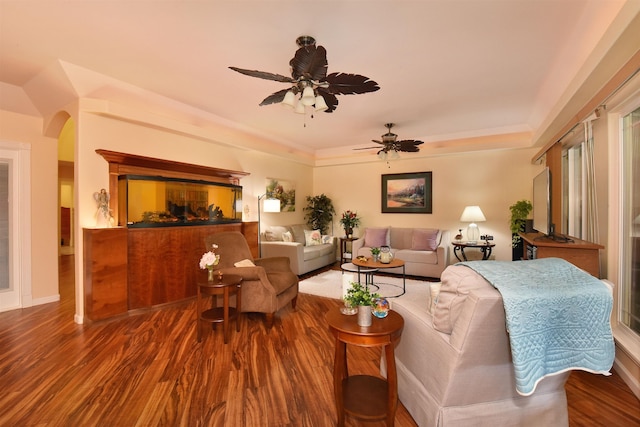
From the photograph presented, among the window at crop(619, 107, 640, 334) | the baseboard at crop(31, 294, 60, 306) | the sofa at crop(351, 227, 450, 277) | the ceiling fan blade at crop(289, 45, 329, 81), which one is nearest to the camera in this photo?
the ceiling fan blade at crop(289, 45, 329, 81)

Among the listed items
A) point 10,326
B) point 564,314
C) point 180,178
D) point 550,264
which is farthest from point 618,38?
point 10,326

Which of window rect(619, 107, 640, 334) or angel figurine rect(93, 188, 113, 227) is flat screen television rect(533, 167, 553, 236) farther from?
angel figurine rect(93, 188, 113, 227)

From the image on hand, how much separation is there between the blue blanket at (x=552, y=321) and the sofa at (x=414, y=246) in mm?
3984

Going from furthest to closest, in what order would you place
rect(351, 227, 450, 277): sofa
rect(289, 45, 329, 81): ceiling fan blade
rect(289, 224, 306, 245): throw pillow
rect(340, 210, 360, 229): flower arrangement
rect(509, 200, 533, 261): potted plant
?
rect(340, 210, 360, 229): flower arrangement
rect(289, 224, 306, 245): throw pillow
rect(351, 227, 450, 277): sofa
rect(509, 200, 533, 261): potted plant
rect(289, 45, 329, 81): ceiling fan blade

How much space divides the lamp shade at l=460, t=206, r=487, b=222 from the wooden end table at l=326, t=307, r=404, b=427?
4.28 metres

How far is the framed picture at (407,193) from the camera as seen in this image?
6555 millimetres

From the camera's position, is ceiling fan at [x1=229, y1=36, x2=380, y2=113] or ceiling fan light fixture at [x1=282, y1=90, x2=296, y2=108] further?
ceiling fan light fixture at [x1=282, y1=90, x2=296, y2=108]

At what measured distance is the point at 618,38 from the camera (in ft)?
6.54

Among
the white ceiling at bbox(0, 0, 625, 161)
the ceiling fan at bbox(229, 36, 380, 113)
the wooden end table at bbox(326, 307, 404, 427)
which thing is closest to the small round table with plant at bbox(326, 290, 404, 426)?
the wooden end table at bbox(326, 307, 404, 427)

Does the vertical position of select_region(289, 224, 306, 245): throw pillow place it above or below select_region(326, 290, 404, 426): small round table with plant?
above

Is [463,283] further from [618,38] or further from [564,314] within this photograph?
[618,38]

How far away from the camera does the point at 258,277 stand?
332 cm

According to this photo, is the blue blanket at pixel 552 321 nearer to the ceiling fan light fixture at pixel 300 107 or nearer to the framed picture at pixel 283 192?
the ceiling fan light fixture at pixel 300 107

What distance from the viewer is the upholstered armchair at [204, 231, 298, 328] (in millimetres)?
3340
